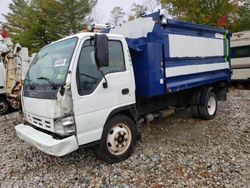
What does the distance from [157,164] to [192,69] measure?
7.91 ft

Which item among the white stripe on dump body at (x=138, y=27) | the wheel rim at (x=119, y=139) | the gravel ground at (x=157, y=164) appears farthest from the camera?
the white stripe on dump body at (x=138, y=27)

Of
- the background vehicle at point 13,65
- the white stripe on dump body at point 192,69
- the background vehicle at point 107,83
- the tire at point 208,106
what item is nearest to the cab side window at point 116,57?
the background vehicle at point 107,83

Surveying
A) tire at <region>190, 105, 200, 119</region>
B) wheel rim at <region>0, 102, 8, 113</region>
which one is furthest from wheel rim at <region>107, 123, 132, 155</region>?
wheel rim at <region>0, 102, 8, 113</region>

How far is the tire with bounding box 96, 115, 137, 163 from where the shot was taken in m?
3.75

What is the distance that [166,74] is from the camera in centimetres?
449

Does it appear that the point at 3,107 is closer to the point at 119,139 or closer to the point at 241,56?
the point at 119,139

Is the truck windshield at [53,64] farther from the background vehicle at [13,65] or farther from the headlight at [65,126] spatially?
Answer: the background vehicle at [13,65]

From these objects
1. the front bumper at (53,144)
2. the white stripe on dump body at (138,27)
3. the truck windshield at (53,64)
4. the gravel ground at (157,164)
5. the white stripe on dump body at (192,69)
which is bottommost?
the gravel ground at (157,164)

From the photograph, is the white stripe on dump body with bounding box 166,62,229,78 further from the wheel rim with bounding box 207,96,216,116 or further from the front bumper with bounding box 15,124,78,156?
the front bumper with bounding box 15,124,78,156

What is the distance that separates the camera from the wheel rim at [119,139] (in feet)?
12.6

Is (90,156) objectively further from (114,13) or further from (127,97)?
(114,13)

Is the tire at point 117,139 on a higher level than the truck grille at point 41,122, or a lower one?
lower

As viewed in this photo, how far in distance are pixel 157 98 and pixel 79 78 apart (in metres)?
2.24

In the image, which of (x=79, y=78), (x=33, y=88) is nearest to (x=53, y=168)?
(x=33, y=88)
